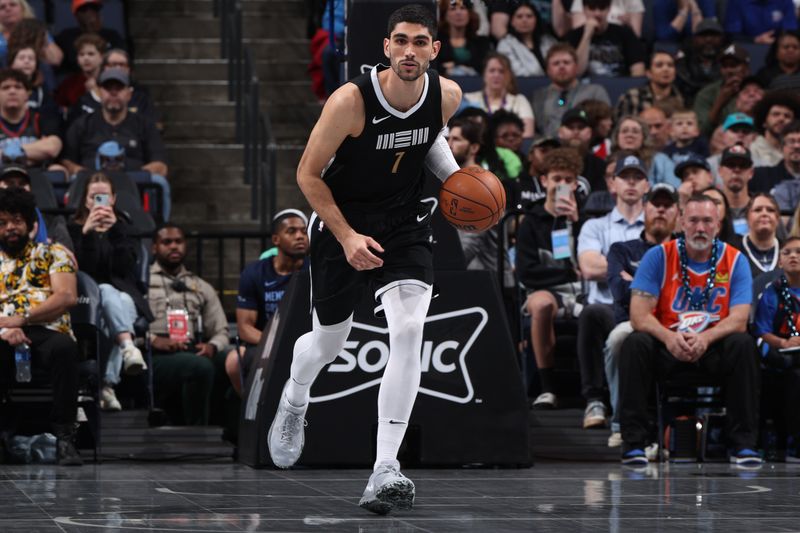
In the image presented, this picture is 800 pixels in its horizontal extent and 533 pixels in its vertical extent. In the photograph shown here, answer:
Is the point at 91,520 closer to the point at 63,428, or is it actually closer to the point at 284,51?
the point at 63,428

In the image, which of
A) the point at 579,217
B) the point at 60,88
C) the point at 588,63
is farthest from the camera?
the point at 588,63

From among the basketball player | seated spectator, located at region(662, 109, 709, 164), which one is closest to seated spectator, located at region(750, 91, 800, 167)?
seated spectator, located at region(662, 109, 709, 164)

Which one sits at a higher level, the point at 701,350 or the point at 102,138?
the point at 102,138

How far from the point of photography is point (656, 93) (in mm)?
14898

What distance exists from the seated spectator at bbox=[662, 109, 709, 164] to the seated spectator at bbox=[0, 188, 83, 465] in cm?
615

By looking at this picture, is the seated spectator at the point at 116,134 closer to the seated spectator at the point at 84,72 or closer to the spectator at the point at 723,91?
the seated spectator at the point at 84,72

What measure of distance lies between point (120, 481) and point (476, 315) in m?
2.40

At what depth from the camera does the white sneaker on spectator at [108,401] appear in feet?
34.8

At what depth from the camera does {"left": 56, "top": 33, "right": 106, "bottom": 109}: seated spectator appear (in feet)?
46.9

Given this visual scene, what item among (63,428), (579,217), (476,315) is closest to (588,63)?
(579,217)

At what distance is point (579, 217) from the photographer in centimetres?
1161

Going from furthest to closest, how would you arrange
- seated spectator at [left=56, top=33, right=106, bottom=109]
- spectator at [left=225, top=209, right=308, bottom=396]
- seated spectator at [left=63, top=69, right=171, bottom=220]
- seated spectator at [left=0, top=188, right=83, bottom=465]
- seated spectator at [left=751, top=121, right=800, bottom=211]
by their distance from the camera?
seated spectator at [left=56, top=33, right=106, bottom=109] → seated spectator at [left=63, top=69, right=171, bottom=220] → seated spectator at [left=751, top=121, right=800, bottom=211] → spectator at [left=225, top=209, right=308, bottom=396] → seated spectator at [left=0, top=188, right=83, bottom=465]

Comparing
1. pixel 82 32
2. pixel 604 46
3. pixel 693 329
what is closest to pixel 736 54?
pixel 604 46

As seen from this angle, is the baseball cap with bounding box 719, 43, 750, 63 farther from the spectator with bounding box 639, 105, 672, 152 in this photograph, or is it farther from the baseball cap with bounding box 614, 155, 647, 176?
the baseball cap with bounding box 614, 155, 647, 176
